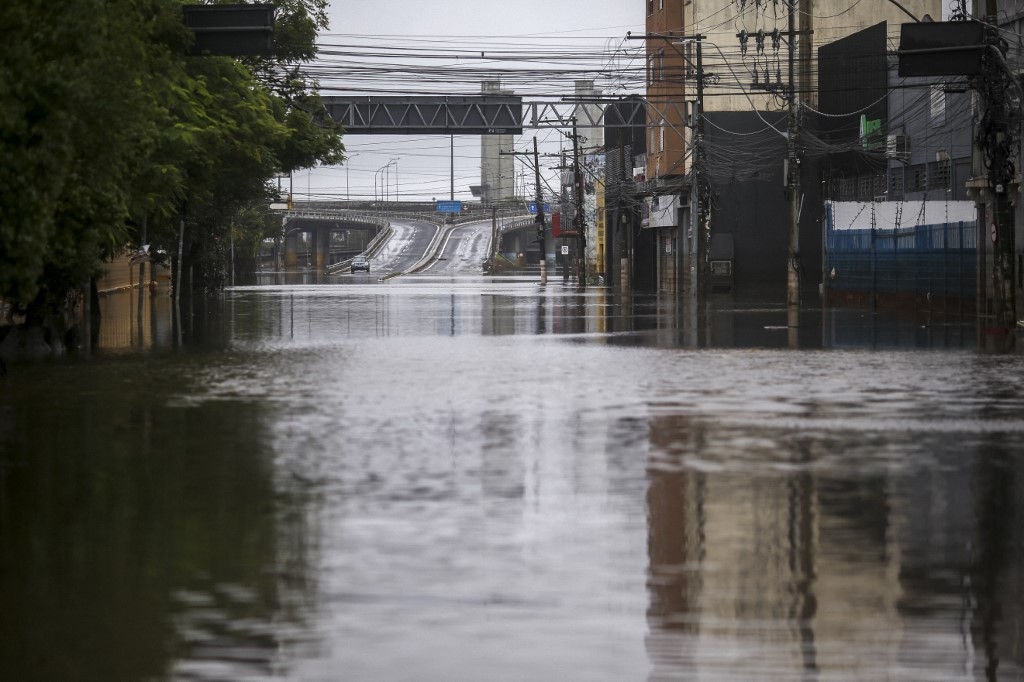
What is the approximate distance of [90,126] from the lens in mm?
27328

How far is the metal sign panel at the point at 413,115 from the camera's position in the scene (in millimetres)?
95919

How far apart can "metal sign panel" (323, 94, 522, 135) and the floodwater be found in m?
72.1

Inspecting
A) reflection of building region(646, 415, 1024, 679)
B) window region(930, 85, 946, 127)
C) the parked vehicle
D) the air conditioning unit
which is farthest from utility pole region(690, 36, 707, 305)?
the parked vehicle

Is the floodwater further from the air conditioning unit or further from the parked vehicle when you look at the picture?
the parked vehicle

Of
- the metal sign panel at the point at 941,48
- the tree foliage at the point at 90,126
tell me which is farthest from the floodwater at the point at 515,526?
the metal sign panel at the point at 941,48

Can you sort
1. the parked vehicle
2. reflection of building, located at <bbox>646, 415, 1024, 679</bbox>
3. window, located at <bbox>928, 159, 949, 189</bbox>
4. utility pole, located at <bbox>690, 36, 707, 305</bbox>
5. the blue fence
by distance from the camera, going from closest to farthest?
reflection of building, located at <bbox>646, 415, 1024, 679</bbox> → the blue fence → window, located at <bbox>928, 159, 949, 189</bbox> → utility pole, located at <bbox>690, 36, 707, 305</bbox> → the parked vehicle

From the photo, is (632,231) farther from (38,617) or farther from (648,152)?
(38,617)

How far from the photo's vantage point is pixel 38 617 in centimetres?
843

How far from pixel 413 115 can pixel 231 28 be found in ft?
213

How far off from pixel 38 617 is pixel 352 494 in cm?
442

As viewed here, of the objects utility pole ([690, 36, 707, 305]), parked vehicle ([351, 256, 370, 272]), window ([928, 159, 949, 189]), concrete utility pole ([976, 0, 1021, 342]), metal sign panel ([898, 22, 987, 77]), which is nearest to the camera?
metal sign panel ([898, 22, 987, 77])

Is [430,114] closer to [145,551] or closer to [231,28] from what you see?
[231,28]

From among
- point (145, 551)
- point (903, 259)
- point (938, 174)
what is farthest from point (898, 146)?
point (145, 551)

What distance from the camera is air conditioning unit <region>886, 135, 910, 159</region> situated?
210 ft
